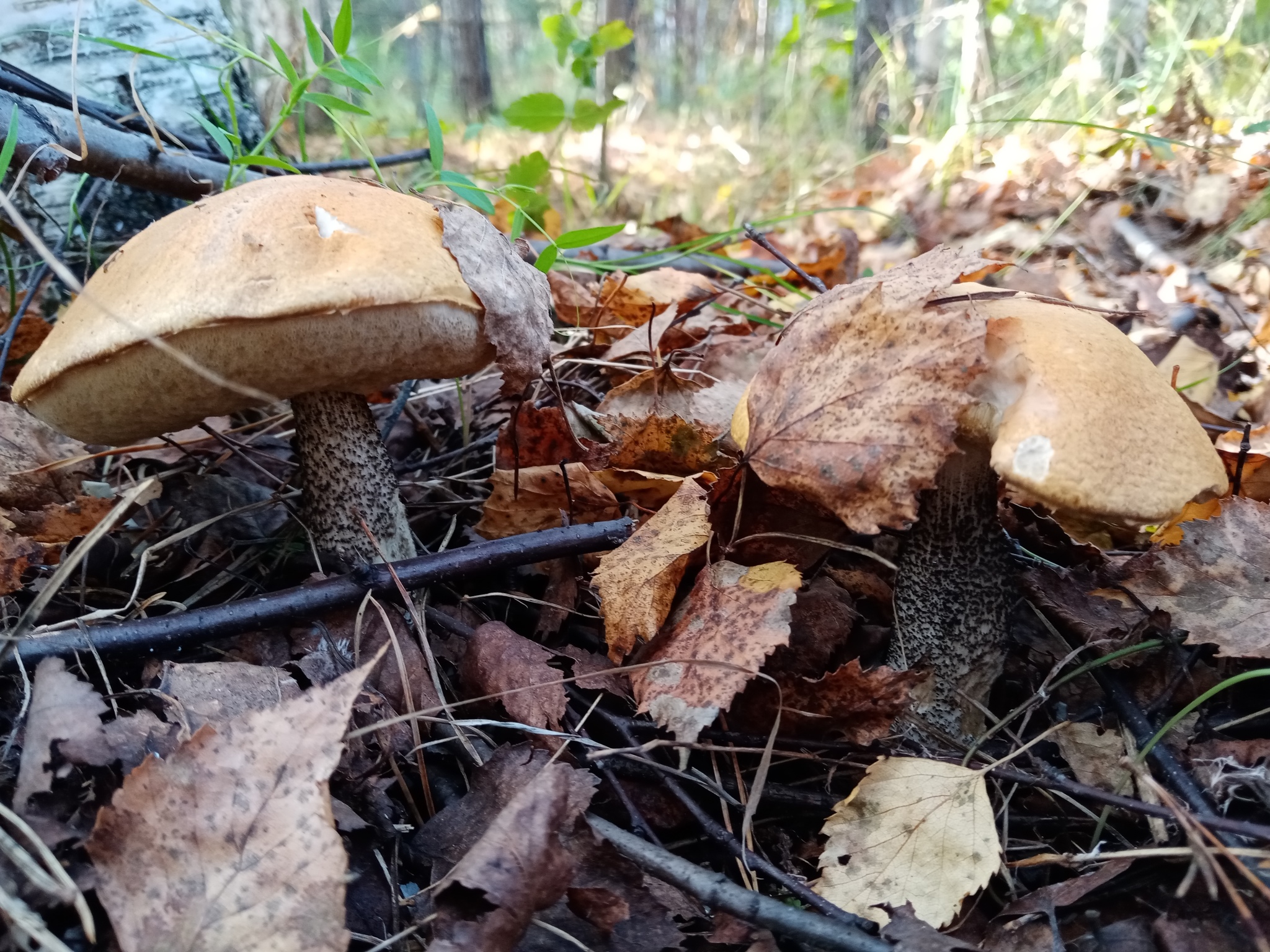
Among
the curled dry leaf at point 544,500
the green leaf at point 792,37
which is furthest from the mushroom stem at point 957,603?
the green leaf at point 792,37

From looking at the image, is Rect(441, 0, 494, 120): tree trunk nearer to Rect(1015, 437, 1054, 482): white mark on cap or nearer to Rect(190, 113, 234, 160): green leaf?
Rect(190, 113, 234, 160): green leaf

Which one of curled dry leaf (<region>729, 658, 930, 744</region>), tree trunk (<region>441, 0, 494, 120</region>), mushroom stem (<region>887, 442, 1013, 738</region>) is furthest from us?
tree trunk (<region>441, 0, 494, 120</region>)

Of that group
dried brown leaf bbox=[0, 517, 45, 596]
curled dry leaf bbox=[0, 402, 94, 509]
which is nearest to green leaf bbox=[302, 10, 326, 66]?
curled dry leaf bbox=[0, 402, 94, 509]

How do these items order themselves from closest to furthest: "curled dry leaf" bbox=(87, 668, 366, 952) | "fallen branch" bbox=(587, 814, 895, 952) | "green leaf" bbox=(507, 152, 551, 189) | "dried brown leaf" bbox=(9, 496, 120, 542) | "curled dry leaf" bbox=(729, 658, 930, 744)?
"curled dry leaf" bbox=(87, 668, 366, 952) → "fallen branch" bbox=(587, 814, 895, 952) → "curled dry leaf" bbox=(729, 658, 930, 744) → "dried brown leaf" bbox=(9, 496, 120, 542) → "green leaf" bbox=(507, 152, 551, 189)

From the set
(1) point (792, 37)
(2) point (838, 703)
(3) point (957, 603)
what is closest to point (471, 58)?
(1) point (792, 37)

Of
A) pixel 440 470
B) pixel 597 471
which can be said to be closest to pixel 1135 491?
pixel 597 471

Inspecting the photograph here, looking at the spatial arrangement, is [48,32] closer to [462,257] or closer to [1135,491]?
[462,257]

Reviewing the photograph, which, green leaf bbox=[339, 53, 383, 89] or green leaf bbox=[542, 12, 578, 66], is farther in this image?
green leaf bbox=[542, 12, 578, 66]

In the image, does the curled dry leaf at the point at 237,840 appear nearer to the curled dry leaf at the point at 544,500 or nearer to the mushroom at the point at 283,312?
the mushroom at the point at 283,312
